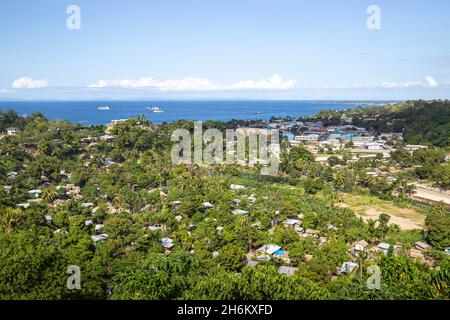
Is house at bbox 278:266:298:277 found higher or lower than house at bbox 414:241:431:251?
higher

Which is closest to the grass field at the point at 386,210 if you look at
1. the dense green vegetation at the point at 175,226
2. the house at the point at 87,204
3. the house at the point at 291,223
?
the dense green vegetation at the point at 175,226

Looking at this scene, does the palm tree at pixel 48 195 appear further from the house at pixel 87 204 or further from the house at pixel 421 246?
the house at pixel 421 246

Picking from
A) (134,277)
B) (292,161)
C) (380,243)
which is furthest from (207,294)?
(292,161)

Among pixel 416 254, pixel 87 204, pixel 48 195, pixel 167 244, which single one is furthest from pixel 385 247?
pixel 48 195

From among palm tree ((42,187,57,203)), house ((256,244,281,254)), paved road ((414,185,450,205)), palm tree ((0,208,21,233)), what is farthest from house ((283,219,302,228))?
palm tree ((42,187,57,203))

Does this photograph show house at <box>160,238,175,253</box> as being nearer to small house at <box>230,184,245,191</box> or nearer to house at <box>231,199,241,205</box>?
house at <box>231,199,241,205</box>

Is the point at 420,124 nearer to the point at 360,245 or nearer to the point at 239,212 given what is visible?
the point at 239,212
